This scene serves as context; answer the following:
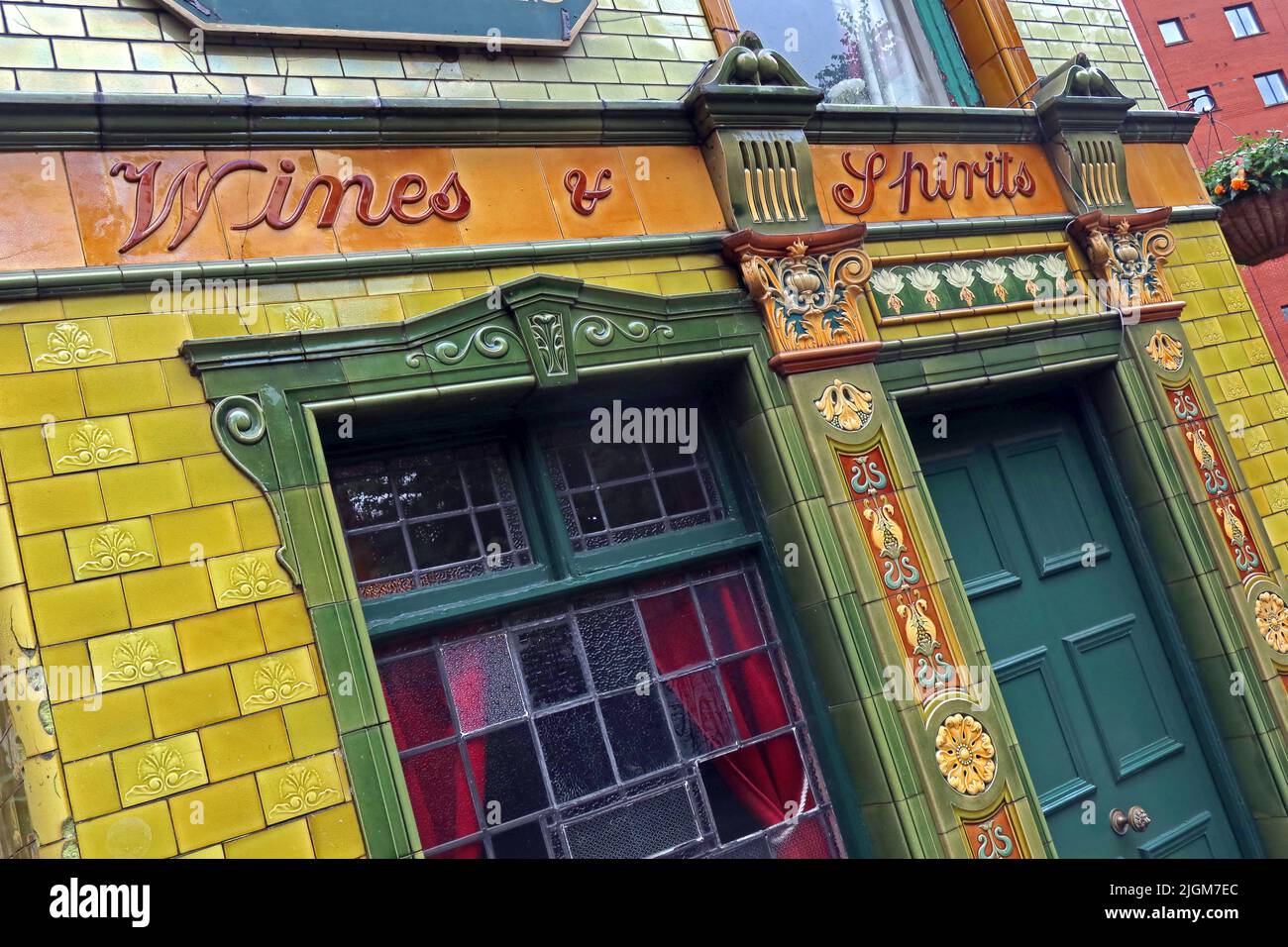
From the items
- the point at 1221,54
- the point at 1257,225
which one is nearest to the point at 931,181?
the point at 1257,225

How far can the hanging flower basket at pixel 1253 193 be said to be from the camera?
7.36 metres

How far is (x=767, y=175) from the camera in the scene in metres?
5.61

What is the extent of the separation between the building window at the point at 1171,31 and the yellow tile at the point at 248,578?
35.8 metres

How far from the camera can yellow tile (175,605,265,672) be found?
3803 millimetres

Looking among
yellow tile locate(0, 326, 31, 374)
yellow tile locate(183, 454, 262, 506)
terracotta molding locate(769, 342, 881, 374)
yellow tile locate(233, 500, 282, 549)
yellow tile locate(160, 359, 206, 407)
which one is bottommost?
yellow tile locate(233, 500, 282, 549)

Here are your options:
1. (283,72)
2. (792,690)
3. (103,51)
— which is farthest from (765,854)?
(103,51)

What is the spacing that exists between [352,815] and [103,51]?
3232mm

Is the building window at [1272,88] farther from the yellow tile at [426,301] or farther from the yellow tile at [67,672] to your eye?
the yellow tile at [67,672]

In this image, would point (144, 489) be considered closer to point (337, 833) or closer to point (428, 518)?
point (428, 518)

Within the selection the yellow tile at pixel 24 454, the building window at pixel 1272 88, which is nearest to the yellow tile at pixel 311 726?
the yellow tile at pixel 24 454

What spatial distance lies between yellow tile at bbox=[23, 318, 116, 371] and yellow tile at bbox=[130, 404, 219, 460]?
0.27 meters

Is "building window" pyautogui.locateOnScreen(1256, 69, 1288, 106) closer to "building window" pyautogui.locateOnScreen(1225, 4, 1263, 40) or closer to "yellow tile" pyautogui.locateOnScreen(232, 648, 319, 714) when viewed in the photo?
"building window" pyautogui.locateOnScreen(1225, 4, 1263, 40)

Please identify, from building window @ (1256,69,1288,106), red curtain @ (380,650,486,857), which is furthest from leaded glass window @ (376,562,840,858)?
building window @ (1256,69,1288,106)
